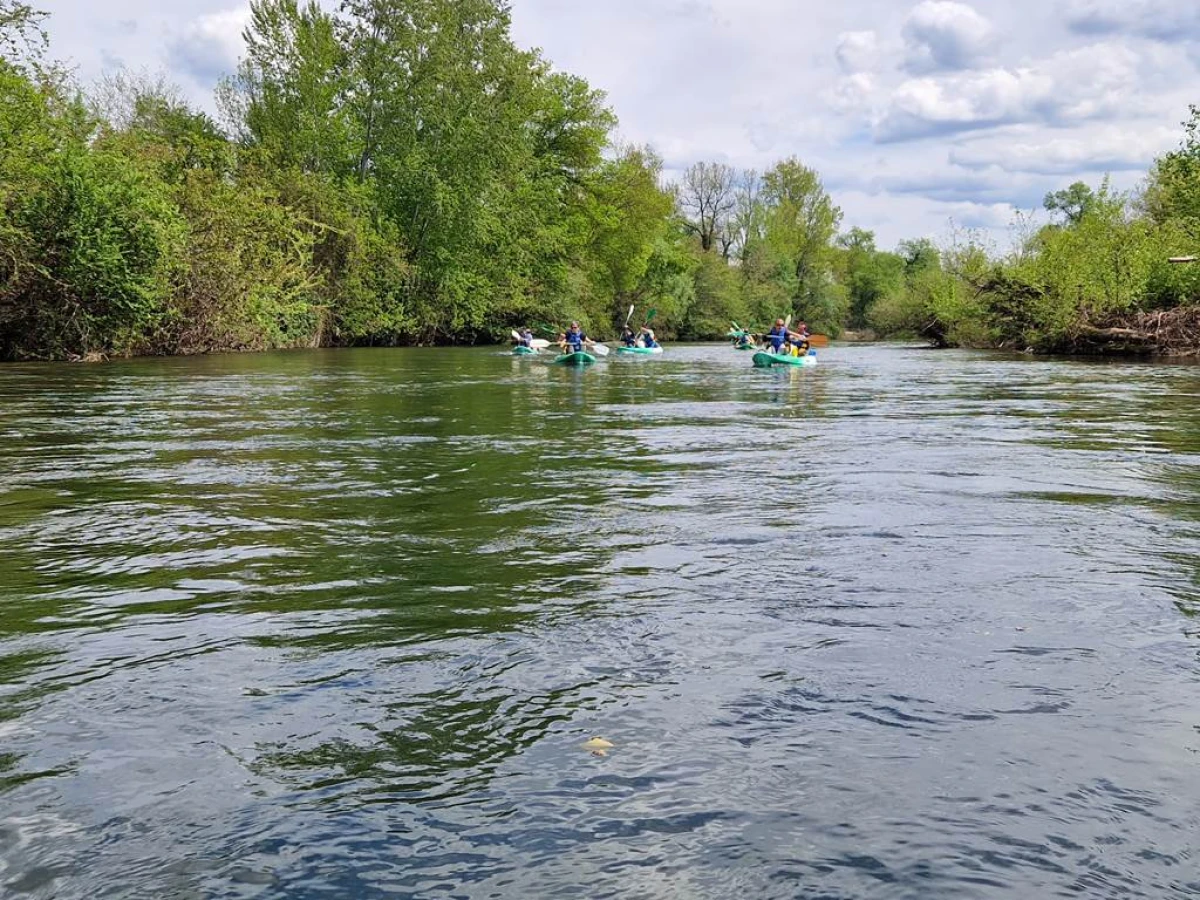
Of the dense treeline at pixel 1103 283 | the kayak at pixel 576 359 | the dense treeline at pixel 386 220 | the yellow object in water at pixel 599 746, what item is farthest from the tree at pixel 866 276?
the yellow object in water at pixel 599 746

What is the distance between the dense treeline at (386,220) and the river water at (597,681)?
64.7 feet

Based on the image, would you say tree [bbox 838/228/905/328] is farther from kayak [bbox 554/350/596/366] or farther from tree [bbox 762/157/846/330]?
kayak [bbox 554/350/596/366]

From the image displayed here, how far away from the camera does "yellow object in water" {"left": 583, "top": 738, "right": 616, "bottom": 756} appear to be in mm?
3596

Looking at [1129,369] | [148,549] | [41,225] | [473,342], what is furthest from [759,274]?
[148,549]

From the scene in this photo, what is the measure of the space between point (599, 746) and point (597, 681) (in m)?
0.65

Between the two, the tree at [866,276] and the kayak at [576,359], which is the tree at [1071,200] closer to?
the tree at [866,276]

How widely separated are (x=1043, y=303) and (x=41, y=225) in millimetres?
31817

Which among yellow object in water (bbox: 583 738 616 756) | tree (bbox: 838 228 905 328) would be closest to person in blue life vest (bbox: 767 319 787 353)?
yellow object in water (bbox: 583 738 616 756)

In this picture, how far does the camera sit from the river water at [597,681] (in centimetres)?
293

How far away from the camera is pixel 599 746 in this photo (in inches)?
143

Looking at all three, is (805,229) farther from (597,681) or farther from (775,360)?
(597,681)

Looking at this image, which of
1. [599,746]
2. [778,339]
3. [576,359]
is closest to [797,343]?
[778,339]

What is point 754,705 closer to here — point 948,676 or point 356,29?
point 948,676

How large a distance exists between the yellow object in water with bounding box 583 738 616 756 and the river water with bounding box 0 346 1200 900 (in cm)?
4
